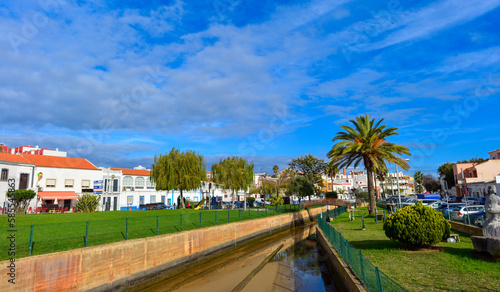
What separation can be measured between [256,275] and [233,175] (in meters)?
26.5

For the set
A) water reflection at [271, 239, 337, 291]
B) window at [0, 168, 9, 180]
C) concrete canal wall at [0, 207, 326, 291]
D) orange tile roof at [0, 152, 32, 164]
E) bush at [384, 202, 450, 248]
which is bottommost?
water reflection at [271, 239, 337, 291]

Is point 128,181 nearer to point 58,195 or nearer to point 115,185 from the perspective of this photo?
point 115,185

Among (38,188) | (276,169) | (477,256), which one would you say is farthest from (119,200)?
(276,169)

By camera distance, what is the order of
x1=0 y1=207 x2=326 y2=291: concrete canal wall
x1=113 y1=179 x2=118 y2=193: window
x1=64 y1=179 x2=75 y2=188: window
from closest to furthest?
x1=0 y1=207 x2=326 y2=291: concrete canal wall
x1=64 y1=179 x2=75 y2=188: window
x1=113 y1=179 x2=118 y2=193: window

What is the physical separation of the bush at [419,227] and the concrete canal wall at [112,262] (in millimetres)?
11413

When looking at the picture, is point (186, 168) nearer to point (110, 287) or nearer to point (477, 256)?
point (110, 287)

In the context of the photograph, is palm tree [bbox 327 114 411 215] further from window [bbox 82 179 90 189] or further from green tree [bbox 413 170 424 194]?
green tree [bbox 413 170 424 194]

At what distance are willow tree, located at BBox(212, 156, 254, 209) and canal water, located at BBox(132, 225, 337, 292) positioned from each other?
60.6 feet

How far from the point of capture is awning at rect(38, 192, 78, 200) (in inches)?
1570

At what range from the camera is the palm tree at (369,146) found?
29.3m

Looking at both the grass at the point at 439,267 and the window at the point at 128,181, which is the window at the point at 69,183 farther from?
the grass at the point at 439,267

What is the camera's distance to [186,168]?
123ft

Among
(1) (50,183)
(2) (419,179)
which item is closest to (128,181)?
(1) (50,183)

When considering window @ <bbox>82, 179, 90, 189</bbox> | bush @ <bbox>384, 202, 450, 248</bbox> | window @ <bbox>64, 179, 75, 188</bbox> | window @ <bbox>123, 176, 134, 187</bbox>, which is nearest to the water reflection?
bush @ <bbox>384, 202, 450, 248</bbox>
